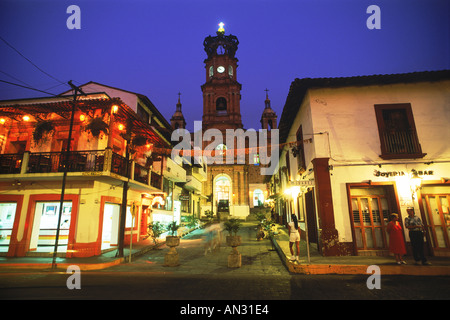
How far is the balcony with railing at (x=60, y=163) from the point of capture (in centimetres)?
1132

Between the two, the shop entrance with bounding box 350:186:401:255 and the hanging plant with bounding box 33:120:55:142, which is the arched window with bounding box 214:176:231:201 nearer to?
the hanging plant with bounding box 33:120:55:142

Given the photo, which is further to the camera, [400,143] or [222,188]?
[222,188]

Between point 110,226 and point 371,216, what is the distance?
14030 millimetres

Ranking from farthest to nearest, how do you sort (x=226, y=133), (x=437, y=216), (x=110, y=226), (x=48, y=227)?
(x=226, y=133), (x=110, y=226), (x=48, y=227), (x=437, y=216)

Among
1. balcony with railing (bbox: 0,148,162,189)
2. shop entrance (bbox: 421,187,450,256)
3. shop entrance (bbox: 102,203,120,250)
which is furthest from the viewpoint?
shop entrance (bbox: 102,203,120,250)

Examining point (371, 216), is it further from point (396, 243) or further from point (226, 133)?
point (226, 133)

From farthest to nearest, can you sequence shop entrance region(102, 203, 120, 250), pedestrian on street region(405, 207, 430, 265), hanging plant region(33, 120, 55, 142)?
shop entrance region(102, 203, 120, 250) < hanging plant region(33, 120, 55, 142) < pedestrian on street region(405, 207, 430, 265)

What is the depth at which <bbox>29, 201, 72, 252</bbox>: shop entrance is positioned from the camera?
1192 centimetres

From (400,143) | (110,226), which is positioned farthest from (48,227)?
(400,143)

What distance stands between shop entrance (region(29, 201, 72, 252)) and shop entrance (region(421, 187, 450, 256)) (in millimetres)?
17078

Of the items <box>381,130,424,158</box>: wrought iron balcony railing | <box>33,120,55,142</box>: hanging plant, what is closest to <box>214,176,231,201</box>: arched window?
<box>33,120,55,142</box>: hanging plant

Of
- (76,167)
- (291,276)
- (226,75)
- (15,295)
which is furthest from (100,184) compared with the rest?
(226,75)

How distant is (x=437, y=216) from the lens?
965cm
